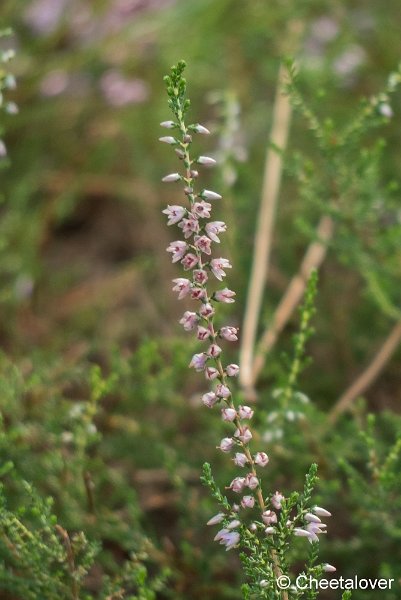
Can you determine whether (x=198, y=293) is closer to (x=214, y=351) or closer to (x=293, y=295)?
(x=214, y=351)

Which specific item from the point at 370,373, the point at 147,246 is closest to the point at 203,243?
the point at 370,373

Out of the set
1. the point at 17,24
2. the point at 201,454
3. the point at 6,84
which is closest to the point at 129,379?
the point at 201,454

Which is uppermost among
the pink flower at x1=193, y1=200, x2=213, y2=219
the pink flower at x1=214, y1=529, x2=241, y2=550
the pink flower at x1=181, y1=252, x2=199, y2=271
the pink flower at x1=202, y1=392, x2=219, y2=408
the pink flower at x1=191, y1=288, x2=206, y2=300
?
the pink flower at x1=193, y1=200, x2=213, y2=219

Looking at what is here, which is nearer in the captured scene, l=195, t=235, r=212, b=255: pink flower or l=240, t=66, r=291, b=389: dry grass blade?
l=195, t=235, r=212, b=255: pink flower

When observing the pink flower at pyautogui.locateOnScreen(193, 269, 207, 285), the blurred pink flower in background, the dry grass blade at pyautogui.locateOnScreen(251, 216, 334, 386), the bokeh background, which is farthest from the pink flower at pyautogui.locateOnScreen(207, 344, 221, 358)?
the blurred pink flower in background

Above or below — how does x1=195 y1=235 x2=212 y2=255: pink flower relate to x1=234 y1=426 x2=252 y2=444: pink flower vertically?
above

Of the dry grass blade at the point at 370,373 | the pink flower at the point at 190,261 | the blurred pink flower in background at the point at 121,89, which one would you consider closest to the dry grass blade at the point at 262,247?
the dry grass blade at the point at 370,373

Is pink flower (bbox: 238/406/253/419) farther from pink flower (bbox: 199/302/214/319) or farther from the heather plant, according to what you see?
pink flower (bbox: 199/302/214/319)

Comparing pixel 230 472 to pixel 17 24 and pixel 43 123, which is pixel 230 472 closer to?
pixel 43 123
